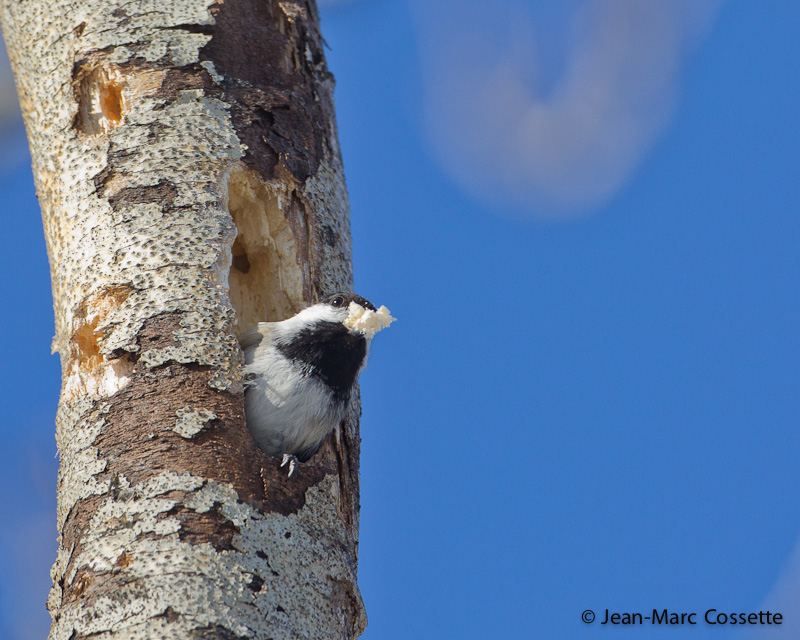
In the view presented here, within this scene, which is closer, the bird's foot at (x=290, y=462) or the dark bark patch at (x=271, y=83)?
the bird's foot at (x=290, y=462)

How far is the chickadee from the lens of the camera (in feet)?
8.59

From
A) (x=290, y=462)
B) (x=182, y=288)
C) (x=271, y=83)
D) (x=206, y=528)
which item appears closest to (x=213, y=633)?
(x=206, y=528)

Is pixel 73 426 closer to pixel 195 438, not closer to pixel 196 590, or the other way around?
pixel 195 438

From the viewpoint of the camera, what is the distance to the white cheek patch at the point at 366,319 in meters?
2.80

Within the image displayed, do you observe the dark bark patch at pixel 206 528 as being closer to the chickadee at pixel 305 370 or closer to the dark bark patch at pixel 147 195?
the chickadee at pixel 305 370

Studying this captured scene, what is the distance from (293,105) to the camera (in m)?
2.89

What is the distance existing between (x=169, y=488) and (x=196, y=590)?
10.1 inches

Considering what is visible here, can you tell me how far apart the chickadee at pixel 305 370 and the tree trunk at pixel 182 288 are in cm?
9

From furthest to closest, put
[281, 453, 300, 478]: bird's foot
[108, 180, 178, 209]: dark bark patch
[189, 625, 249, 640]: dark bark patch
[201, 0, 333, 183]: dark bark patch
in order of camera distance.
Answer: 1. [201, 0, 333, 183]: dark bark patch
2. [108, 180, 178, 209]: dark bark patch
3. [281, 453, 300, 478]: bird's foot
4. [189, 625, 249, 640]: dark bark patch

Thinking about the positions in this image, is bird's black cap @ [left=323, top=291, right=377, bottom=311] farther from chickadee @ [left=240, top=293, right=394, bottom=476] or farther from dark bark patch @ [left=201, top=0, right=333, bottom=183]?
dark bark patch @ [left=201, top=0, right=333, bottom=183]

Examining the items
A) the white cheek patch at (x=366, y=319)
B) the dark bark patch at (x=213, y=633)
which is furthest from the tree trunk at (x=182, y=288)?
the white cheek patch at (x=366, y=319)

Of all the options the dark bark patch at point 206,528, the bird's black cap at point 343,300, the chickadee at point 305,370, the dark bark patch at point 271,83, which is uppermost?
the dark bark patch at point 271,83

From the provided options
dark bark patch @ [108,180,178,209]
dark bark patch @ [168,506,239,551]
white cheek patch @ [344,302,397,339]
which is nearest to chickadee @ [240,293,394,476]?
white cheek patch @ [344,302,397,339]

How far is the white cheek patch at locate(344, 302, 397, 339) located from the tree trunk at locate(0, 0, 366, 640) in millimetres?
135
